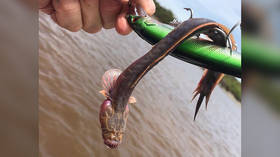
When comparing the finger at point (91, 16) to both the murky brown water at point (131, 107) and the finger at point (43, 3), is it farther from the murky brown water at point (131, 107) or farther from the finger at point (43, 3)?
the finger at point (43, 3)

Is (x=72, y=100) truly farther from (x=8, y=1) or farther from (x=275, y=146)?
(x=275, y=146)

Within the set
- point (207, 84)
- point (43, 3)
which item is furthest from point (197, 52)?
point (43, 3)

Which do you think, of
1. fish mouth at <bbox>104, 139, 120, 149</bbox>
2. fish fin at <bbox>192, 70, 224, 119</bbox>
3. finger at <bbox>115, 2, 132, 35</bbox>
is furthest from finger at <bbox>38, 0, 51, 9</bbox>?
fish fin at <bbox>192, 70, 224, 119</bbox>

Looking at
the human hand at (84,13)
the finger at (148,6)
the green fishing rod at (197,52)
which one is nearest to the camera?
the green fishing rod at (197,52)

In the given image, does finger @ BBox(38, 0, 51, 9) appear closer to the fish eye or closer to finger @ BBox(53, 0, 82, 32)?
finger @ BBox(53, 0, 82, 32)

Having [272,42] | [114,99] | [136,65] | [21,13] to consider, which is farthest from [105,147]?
[272,42]

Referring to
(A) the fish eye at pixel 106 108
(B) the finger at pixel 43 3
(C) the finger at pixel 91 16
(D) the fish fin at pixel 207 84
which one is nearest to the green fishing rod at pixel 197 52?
(D) the fish fin at pixel 207 84
